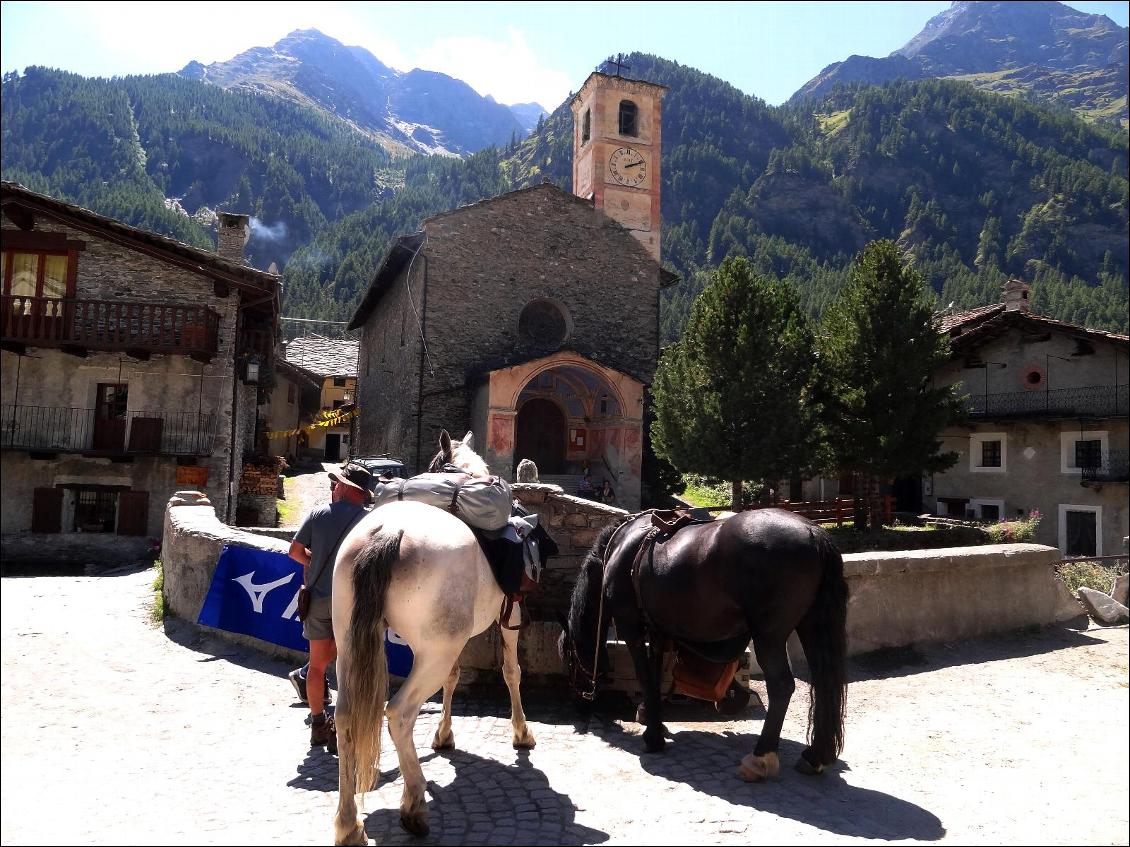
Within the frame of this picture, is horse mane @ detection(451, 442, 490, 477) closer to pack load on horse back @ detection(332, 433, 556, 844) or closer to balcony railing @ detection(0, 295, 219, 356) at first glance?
pack load on horse back @ detection(332, 433, 556, 844)

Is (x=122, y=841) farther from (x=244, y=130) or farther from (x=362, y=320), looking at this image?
(x=244, y=130)

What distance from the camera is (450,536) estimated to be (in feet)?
13.5

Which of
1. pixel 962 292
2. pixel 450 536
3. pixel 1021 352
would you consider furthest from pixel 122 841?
pixel 962 292

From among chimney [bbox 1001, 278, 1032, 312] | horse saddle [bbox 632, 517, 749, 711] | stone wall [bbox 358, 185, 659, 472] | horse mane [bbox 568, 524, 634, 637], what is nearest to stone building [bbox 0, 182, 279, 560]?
horse mane [bbox 568, 524, 634, 637]

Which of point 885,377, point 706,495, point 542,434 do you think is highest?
point 885,377

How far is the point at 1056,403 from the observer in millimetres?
23078

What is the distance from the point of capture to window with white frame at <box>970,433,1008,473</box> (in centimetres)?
2456

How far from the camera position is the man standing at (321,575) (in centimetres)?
505

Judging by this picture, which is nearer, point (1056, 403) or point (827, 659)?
point (827, 659)

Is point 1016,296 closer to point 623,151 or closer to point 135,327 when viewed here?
point 623,151

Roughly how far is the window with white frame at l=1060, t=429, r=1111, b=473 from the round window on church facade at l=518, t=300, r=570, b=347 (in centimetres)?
1690

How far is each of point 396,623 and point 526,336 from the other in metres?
21.7

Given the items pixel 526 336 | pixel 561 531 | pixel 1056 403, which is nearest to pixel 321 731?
pixel 561 531

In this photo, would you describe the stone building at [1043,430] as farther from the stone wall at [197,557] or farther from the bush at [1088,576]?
the stone wall at [197,557]
